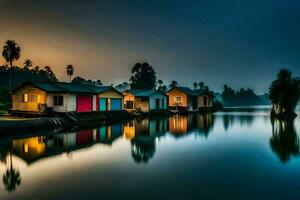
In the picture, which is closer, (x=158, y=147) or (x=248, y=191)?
(x=248, y=191)

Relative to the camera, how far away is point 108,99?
4622 cm

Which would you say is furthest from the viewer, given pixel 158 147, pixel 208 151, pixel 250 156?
pixel 158 147

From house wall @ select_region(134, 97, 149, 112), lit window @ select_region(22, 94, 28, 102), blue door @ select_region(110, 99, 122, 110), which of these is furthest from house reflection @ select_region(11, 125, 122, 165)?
house wall @ select_region(134, 97, 149, 112)

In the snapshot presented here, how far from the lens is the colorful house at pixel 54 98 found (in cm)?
3666

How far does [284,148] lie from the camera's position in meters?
18.8

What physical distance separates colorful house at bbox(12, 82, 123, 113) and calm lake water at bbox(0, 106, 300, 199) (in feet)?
53.2

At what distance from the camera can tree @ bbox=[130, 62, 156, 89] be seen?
109 m

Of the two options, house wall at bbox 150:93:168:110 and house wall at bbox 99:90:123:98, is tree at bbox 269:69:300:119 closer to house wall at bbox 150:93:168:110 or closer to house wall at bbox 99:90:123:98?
house wall at bbox 150:93:168:110

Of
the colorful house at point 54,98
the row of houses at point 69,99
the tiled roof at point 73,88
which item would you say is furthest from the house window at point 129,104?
the tiled roof at point 73,88

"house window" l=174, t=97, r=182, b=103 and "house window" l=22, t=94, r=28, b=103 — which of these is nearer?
"house window" l=22, t=94, r=28, b=103

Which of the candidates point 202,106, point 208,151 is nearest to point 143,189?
point 208,151

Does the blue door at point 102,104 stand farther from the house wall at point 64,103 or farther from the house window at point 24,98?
the house window at point 24,98

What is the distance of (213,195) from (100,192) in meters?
4.13

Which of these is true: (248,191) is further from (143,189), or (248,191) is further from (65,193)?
(65,193)
